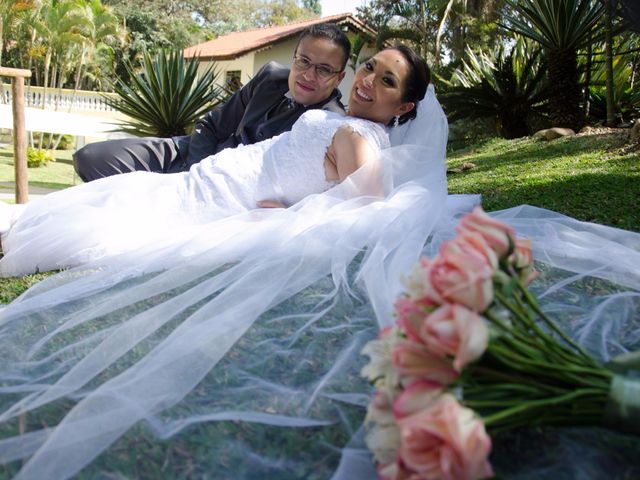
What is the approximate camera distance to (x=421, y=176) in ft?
10.7

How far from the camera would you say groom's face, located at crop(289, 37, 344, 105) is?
370cm

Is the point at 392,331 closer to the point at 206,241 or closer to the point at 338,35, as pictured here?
the point at 206,241

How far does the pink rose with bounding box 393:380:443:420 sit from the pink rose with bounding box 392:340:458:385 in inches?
0.5

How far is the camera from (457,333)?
1034 millimetres

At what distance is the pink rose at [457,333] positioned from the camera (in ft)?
3.35

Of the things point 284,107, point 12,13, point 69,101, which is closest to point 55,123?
point 284,107

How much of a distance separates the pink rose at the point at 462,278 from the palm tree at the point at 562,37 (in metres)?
8.93

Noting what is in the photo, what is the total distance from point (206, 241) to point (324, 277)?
67 centimetres

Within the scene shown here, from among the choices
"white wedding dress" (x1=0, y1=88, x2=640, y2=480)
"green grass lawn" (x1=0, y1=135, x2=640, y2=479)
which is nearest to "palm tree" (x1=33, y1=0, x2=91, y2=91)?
"green grass lawn" (x1=0, y1=135, x2=640, y2=479)

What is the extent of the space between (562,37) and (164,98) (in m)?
6.04

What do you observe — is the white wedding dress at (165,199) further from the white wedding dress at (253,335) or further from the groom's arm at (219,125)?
the groom's arm at (219,125)

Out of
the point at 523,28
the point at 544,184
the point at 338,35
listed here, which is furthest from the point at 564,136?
the point at 338,35

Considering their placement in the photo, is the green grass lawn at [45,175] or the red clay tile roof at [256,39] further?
the red clay tile roof at [256,39]

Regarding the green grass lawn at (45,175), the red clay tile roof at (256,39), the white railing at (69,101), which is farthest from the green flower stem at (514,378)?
the red clay tile roof at (256,39)
